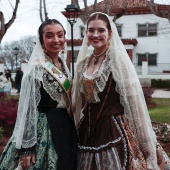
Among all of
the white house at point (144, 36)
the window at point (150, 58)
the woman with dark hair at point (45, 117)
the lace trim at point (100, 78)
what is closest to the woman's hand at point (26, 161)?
the woman with dark hair at point (45, 117)

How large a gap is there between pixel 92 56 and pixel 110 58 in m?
0.25

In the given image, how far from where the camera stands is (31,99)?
8.92 feet

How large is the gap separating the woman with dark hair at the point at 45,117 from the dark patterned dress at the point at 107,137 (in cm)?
15

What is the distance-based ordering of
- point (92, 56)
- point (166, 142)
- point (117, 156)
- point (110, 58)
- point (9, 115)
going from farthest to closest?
point (9, 115) < point (166, 142) < point (92, 56) < point (110, 58) < point (117, 156)

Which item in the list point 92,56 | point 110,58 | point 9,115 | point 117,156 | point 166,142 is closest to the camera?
point 117,156

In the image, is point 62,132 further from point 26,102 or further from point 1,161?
point 1,161

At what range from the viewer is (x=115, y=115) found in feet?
9.05

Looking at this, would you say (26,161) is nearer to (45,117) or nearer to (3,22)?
(45,117)

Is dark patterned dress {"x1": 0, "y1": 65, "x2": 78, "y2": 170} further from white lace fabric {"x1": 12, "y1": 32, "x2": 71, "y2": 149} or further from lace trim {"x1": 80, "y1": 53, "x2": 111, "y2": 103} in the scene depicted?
lace trim {"x1": 80, "y1": 53, "x2": 111, "y2": 103}

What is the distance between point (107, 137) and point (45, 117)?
0.54 m

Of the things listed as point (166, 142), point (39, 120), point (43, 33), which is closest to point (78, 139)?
point (39, 120)

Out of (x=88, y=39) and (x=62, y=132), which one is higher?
(x=88, y=39)

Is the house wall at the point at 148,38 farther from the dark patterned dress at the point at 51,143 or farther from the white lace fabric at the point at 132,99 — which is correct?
the dark patterned dress at the point at 51,143

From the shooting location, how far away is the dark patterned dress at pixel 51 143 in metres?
2.72
